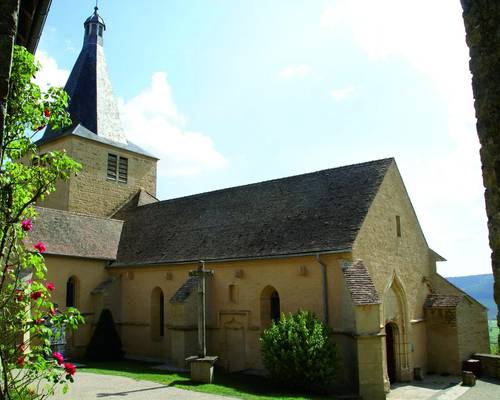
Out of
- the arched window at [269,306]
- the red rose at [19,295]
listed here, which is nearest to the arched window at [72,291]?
the arched window at [269,306]

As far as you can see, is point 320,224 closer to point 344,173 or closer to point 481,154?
point 344,173

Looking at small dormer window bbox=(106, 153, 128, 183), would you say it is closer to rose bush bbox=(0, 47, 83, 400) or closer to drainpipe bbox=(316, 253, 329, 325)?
drainpipe bbox=(316, 253, 329, 325)

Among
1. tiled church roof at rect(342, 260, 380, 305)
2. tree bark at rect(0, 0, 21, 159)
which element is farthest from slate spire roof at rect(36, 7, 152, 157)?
tree bark at rect(0, 0, 21, 159)

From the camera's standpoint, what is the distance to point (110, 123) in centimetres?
3206

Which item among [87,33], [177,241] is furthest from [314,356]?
[87,33]

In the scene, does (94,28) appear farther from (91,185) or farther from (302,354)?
(302,354)

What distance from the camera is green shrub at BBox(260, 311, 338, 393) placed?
15453mm

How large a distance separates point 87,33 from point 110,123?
7.78m

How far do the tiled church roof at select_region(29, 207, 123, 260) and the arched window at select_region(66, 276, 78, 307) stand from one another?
1329 mm

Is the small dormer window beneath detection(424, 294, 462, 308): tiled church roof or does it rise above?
above

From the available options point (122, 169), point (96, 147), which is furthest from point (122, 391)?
point (122, 169)

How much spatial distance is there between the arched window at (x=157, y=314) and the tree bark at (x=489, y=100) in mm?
21246

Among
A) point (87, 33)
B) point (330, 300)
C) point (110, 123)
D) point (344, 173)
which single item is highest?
point (87, 33)

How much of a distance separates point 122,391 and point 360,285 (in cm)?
855
